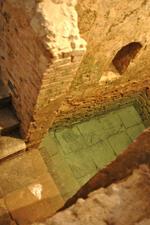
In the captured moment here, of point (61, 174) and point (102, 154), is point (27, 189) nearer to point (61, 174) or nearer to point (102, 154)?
point (61, 174)

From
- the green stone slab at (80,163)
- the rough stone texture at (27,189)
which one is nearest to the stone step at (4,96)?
the rough stone texture at (27,189)

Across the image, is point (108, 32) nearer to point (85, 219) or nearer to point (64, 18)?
point (64, 18)

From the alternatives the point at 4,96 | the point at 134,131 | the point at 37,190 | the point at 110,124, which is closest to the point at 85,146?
the point at 110,124

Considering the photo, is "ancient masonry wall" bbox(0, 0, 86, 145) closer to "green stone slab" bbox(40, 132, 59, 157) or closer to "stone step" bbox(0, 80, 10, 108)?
"stone step" bbox(0, 80, 10, 108)

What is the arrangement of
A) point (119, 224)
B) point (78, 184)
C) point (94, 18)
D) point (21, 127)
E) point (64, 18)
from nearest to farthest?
1. point (119, 224)
2. point (64, 18)
3. point (94, 18)
4. point (21, 127)
5. point (78, 184)

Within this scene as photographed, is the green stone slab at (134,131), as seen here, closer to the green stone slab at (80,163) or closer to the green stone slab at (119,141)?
the green stone slab at (119,141)

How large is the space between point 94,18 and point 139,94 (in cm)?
325

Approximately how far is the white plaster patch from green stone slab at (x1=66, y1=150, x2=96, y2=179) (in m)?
1.01

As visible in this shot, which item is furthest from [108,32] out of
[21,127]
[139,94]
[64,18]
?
[139,94]

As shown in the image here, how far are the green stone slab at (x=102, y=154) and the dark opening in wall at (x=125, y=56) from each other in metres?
1.38

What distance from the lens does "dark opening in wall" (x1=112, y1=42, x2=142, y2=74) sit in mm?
5250

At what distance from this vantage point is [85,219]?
1583mm

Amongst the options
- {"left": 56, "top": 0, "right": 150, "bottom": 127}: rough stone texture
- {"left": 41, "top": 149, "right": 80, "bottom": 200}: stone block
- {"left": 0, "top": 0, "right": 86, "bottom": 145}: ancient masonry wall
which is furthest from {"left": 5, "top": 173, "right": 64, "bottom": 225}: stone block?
{"left": 56, "top": 0, "right": 150, "bottom": 127}: rough stone texture

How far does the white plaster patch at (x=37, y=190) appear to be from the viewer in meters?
4.34
